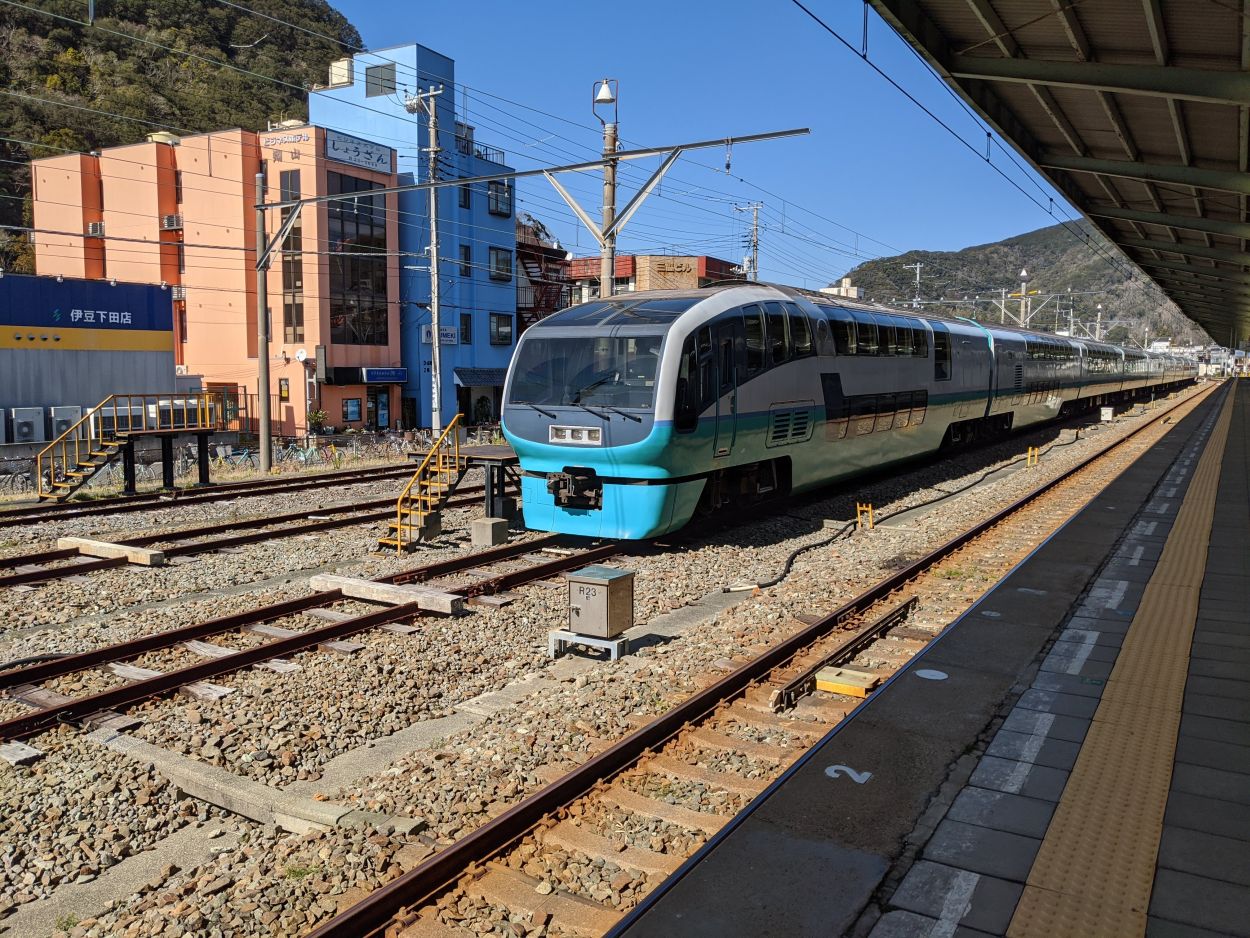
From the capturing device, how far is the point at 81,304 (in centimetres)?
2500

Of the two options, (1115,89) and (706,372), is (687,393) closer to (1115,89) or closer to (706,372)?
(706,372)

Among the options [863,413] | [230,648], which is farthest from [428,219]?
[230,648]

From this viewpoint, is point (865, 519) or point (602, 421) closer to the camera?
point (602, 421)

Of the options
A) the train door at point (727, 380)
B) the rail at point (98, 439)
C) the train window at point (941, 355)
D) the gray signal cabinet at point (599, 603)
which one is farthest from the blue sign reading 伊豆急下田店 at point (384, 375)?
the gray signal cabinet at point (599, 603)

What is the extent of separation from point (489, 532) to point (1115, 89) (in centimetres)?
925

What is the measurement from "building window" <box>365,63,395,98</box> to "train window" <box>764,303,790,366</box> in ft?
104

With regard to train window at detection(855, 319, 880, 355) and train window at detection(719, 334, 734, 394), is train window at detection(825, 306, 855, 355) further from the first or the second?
train window at detection(719, 334, 734, 394)

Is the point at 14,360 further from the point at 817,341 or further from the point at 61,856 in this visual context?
the point at 61,856

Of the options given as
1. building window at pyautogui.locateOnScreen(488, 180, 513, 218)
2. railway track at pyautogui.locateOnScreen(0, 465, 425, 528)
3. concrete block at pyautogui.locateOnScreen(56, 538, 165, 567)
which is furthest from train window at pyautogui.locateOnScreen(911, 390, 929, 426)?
building window at pyautogui.locateOnScreen(488, 180, 513, 218)

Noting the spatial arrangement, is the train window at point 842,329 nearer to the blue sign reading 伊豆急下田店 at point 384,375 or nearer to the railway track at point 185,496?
the railway track at point 185,496

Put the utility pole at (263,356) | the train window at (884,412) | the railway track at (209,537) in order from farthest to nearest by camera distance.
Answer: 1. the utility pole at (263,356)
2. the train window at (884,412)
3. the railway track at (209,537)

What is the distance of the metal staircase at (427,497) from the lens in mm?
13195

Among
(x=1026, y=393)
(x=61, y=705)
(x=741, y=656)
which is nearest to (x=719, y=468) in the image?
(x=741, y=656)

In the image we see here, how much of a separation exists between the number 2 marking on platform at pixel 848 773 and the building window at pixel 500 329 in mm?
39759
